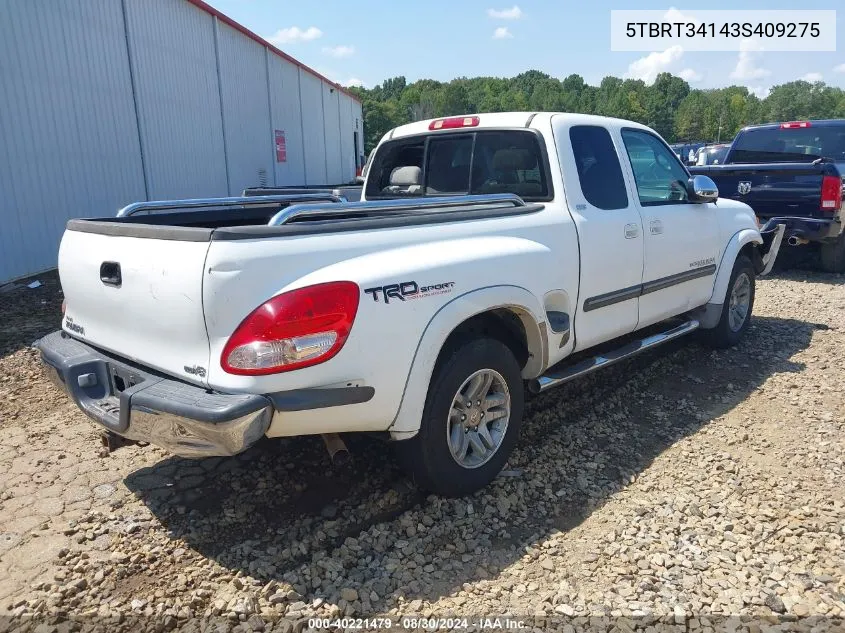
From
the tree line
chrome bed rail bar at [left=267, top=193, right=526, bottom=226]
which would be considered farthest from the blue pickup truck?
the tree line

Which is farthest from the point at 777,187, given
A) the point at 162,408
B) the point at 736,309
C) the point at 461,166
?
the point at 162,408

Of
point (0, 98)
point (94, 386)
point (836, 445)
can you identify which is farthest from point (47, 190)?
point (836, 445)

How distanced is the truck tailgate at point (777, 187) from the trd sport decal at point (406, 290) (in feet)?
24.8

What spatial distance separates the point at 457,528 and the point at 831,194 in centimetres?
780

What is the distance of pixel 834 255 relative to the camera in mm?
9070

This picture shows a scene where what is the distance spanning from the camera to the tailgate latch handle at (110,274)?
9.20ft

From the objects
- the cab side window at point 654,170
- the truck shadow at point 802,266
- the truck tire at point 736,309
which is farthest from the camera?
the truck shadow at point 802,266

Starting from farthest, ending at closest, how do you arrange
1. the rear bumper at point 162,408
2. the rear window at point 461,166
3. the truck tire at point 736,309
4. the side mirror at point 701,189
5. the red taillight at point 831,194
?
1. the red taillight at point 831,194
2. the truck tire at point 736,309
3. the side mirror at point 701,189
4. the rear window at point 461,166
5. the rear bumper at point 162,408

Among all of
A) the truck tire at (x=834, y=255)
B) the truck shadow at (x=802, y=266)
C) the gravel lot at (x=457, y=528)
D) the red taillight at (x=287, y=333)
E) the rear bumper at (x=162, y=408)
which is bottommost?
the gravel lot at (x=457, y=528)

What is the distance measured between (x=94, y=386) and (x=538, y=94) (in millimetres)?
123203

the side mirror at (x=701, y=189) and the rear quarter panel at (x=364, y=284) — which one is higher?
the side mirror at (x=701, y=189)

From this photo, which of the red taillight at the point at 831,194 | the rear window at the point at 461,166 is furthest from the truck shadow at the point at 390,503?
the red taillight at the point at 831,194

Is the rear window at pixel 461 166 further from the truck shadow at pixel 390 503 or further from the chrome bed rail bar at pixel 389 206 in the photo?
the truck shadow at pixel 390 503

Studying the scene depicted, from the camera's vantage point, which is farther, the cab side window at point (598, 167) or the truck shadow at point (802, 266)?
the truck shadow at point (802, 266)
